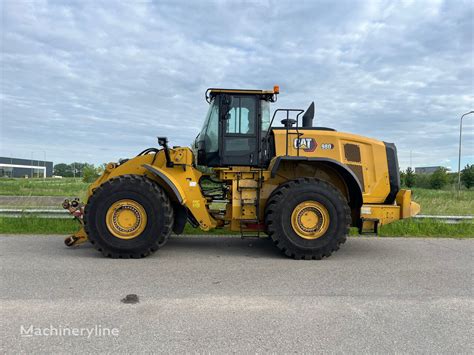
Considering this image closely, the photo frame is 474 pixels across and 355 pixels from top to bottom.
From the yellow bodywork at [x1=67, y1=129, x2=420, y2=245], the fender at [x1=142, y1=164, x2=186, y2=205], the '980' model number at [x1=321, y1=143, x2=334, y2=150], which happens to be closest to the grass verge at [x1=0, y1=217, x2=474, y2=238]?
the yellow bodywork at [x1=67, y1=129, x2=420, y2=245]

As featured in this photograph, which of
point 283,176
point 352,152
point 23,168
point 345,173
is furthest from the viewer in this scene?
point 23,168

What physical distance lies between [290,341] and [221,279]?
1.75 m

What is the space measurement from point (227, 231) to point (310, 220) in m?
2.59

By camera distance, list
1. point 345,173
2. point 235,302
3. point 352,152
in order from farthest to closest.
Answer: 1. point 352,152
2. point 345,173
3. point 235,302

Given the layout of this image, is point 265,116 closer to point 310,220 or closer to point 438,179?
point 310,220

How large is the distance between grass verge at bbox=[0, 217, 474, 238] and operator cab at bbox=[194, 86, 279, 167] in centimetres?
221

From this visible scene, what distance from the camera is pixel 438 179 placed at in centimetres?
4962

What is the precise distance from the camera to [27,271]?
4895 millimetres

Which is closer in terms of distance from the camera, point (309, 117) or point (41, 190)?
point (309, 117)

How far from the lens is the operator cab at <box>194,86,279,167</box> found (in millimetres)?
6355

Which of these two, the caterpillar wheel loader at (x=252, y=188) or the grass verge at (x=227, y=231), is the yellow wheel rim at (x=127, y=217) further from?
the grass verge at (x=227, y=231)

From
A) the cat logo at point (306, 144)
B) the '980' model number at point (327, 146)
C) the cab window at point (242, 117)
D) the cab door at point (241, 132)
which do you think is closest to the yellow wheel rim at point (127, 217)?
the cab door at point (241, 132)

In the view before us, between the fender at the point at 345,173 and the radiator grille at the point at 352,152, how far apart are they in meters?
0.29

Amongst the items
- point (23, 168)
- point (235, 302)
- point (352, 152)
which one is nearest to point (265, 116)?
point (352, 152)
